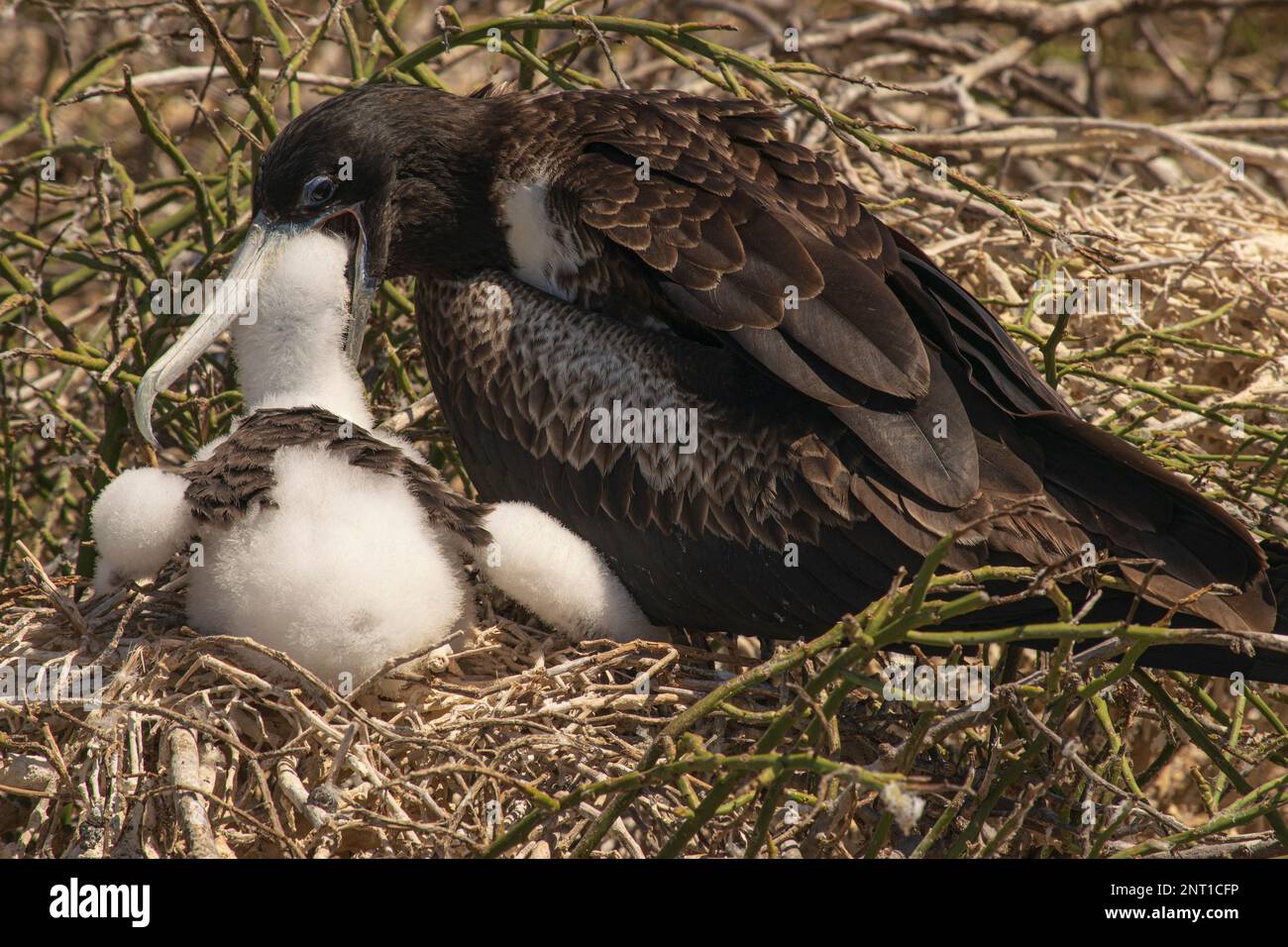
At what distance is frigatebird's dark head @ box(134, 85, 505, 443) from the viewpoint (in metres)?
3.98

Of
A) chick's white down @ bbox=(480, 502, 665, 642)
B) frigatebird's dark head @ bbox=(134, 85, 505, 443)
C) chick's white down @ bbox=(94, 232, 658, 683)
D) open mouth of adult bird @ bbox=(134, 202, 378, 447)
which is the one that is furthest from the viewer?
frigatebird's dark head @ bbox=(134, 85, 505, 443)

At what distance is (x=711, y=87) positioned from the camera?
5.64 meters

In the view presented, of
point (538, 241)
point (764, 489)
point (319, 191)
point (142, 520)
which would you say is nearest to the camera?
point (142, 520)

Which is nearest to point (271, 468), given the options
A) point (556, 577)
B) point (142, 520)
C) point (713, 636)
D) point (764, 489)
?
point (142, 520)

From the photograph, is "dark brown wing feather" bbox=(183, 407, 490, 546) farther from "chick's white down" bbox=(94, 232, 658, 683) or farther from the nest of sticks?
the nest of sticks

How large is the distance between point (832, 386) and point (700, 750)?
108cm

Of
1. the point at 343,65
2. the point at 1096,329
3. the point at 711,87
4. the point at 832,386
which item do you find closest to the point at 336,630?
the point at 832,386

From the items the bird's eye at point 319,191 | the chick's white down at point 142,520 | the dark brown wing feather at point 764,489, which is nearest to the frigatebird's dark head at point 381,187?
the bird's eye at point 319,191

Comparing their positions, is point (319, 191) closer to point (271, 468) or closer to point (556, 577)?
point (271, 468)

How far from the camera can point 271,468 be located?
10.8 ft

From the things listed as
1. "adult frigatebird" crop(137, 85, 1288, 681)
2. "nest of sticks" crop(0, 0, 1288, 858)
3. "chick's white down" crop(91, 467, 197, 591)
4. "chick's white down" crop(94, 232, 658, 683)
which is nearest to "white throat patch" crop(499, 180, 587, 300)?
"adult frigatebird" crop(137, 85, 1288, 681)

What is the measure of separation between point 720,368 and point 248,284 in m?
1.27

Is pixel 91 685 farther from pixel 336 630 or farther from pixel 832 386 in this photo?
pixel 832 386

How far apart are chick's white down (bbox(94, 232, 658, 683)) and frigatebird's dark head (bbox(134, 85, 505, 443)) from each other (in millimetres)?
561
